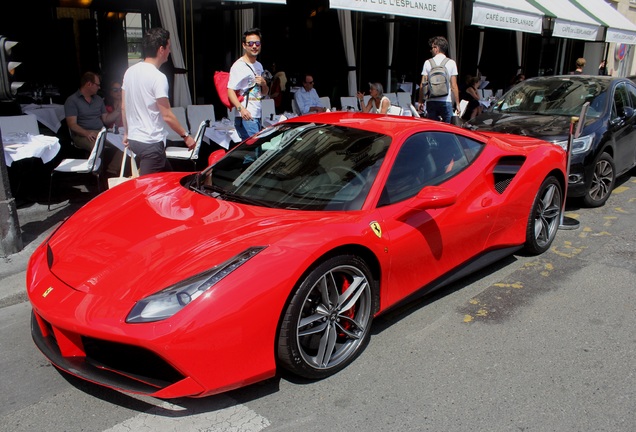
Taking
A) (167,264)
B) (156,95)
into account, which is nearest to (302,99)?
(156,95)

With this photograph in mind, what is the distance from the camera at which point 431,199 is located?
3.37m

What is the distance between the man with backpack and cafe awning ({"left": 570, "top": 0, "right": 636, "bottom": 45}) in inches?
372

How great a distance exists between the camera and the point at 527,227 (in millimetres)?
4688

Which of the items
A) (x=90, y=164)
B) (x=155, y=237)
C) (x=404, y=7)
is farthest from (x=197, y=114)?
(x=155, y=237)

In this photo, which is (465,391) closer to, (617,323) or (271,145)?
(617,323)

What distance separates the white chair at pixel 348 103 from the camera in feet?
39.3

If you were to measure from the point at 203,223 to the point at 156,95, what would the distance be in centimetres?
244

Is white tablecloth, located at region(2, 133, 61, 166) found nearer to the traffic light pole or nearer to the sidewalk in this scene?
the sidewalk

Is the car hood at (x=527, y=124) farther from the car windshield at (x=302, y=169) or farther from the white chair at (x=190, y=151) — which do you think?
the car windshield at (x=302, y=169)

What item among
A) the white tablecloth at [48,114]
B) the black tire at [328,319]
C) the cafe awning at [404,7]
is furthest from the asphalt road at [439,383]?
the white tablecloth at [48,114]

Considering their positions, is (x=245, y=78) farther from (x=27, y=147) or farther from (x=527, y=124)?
(x=527, y=124)

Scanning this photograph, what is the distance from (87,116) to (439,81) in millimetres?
4886

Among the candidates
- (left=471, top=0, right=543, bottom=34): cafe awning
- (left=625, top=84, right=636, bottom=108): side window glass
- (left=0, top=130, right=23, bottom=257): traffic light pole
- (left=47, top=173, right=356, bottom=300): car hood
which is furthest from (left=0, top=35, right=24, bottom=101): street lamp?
(left=471, top=0, right=543, bottom=34): cafe awning

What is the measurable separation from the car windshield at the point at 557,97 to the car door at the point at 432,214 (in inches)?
143
